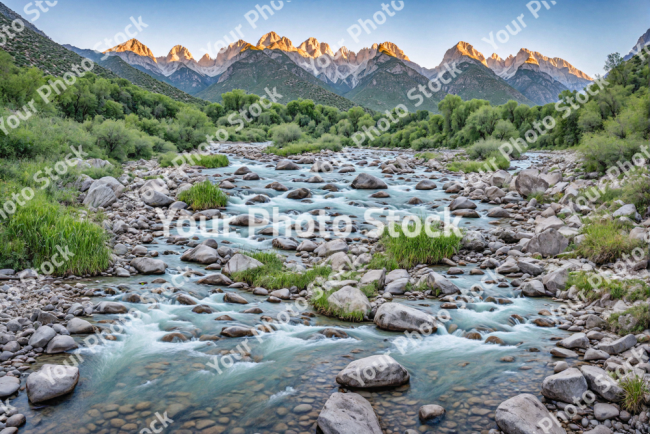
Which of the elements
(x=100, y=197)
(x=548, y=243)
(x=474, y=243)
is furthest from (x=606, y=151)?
(x=100, y=197)

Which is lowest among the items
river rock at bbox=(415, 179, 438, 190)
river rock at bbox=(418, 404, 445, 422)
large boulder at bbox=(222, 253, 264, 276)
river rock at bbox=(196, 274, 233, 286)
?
river rock at bbox=(418, 404, 445, 422)

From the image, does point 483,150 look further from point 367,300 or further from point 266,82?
point 266,82

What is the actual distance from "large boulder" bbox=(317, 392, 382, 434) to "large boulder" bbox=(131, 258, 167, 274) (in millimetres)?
5257

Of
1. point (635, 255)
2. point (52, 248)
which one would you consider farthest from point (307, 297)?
point (635, 255)

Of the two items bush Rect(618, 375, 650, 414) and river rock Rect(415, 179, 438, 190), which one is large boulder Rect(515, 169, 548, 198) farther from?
bush Rect(618, 375, 650, 414)

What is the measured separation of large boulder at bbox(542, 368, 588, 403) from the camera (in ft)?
12.5

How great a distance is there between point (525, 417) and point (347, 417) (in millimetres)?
1623

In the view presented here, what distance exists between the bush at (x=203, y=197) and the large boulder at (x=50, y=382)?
9471 mm

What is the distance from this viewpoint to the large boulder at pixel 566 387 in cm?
382

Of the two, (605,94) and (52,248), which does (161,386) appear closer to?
(52,248)

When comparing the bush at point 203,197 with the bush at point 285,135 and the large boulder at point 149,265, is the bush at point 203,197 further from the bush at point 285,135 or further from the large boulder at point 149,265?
the bush at point 285,135

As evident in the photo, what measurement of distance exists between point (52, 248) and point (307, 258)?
5.16m

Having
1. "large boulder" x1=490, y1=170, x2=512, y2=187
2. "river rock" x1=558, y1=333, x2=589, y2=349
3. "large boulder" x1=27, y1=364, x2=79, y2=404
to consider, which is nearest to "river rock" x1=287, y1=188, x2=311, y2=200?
"large boulder" x1=490, y1=170, x2=512, y2=187

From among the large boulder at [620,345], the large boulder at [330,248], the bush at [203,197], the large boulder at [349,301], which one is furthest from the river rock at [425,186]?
the large boulder at [620,345]
